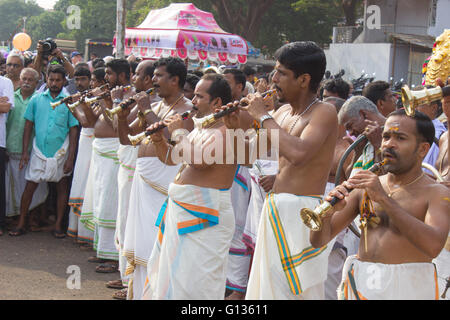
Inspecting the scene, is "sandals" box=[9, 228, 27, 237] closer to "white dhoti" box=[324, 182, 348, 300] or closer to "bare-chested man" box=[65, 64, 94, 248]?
"bare-chested man" box=[65, 64, 94, 248]

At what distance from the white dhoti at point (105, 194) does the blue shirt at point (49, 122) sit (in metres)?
1.11

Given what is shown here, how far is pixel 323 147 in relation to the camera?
3.60 meters

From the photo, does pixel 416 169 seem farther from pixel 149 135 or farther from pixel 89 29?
pixel 89 29

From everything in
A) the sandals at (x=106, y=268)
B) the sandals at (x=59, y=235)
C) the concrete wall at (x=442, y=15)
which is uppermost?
the concrete wall at (x=442, y=15)

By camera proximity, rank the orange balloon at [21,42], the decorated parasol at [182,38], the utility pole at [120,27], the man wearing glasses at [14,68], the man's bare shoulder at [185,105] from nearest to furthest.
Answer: the man's bare shoulder at [185,105], the man wearing glasses at [14,68], the utility pole at [120,27], the orange balloon at [21,42], the decorated parasol at [182,38]

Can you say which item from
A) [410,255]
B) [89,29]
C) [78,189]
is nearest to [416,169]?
[410,255]

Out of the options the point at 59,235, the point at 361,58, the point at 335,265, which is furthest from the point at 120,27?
the point at 361,58

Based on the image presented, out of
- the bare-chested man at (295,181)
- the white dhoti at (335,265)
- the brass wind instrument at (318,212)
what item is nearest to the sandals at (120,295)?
the white dhoti at (335,265)

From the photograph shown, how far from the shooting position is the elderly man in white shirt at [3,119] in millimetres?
7836

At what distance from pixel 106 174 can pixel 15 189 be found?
2.16 meters

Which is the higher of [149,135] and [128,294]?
[149,135]

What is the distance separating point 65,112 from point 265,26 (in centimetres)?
→ 2722

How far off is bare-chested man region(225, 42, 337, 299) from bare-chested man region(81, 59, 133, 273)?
11.2ft

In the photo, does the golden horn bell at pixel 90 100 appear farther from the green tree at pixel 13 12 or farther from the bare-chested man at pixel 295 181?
the green tree at pixel 13 12
